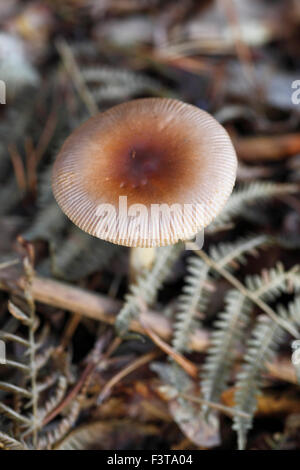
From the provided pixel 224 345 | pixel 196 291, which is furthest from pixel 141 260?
pixel 224 345

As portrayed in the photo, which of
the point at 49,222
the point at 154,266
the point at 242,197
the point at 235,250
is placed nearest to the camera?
the point at 154,266

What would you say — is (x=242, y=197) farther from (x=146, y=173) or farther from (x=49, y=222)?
(x=49, y=222)

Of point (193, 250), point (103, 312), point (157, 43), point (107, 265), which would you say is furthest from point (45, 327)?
point (157, 43)

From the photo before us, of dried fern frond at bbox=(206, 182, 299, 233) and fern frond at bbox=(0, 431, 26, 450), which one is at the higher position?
dried fern frond at bbox=(206, 182, 299, 233)

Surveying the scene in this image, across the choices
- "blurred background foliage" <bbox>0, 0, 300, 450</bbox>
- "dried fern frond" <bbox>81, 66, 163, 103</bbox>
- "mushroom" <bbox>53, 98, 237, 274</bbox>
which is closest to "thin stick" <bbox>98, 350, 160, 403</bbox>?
"blurred background foliage" <bbox>0, 0, 300, 450</bbox>

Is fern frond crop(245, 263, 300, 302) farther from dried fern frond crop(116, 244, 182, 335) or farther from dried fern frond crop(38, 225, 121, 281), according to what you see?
dried fern frond crop(38, 225, 121, 281)

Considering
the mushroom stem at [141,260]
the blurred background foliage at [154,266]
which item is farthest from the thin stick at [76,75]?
the mushroom stem at [141,260]

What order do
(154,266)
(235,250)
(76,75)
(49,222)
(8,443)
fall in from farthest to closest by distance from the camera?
(76,75), (49,222), (235,250), (154,266), (8,443)

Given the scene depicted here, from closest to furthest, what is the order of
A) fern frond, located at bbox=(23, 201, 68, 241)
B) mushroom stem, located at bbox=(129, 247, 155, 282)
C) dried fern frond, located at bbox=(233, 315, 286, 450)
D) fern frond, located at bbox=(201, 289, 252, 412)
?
1. dried fern frond, located at bbox=(233, 315, 286, 450)
2. fern frond, located at bbox=(201, 289, 252, 412)
3. mushroom stem, located at bbox=(129, 247, 155, 282)
4. fern frond, located at bbox=(23, 201, 68, 241)

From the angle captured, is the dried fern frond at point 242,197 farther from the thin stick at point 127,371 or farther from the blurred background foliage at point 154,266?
the thin stick at point 127,371
